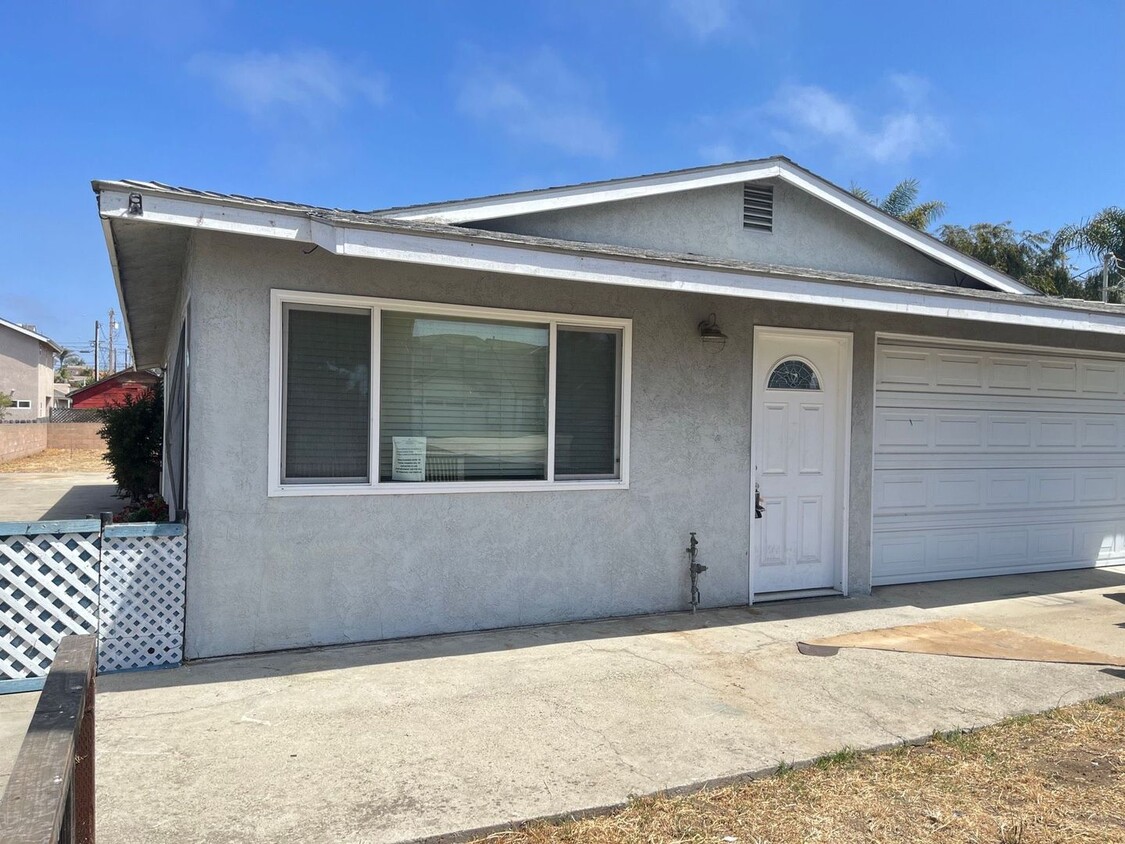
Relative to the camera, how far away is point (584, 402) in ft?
22.6

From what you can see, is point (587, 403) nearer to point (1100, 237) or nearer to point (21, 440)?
point (1100, 237)

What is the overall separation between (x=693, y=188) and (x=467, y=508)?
144 inches

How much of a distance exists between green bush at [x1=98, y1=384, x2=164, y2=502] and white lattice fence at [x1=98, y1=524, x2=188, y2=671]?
7.63 m

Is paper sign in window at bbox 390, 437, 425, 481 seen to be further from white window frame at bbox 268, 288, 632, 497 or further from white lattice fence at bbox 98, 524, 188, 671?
white lattice fence at bbox 98, 524, 188, 671

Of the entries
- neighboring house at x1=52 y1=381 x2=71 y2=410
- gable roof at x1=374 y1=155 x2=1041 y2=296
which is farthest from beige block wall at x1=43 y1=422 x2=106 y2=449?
gable roof at x1=374 y1=155 x2=1041 y2=296

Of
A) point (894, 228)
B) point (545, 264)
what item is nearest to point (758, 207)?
point (894, 228)

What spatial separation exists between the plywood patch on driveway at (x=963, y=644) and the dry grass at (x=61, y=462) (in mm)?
22318

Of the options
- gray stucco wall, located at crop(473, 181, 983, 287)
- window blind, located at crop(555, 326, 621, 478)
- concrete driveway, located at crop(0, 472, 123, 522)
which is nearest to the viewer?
window blind, located at crop(555, 326, 621, 478)

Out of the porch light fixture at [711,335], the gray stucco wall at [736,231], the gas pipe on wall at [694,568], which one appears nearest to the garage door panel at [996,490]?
the gray stucco wall at [736,231]

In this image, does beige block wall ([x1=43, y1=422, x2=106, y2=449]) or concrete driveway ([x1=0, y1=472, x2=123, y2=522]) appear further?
beige block wall ([x1=43, y1=422, x2=106, y2=449])

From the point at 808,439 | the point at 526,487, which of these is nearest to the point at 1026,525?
the point at 808,439

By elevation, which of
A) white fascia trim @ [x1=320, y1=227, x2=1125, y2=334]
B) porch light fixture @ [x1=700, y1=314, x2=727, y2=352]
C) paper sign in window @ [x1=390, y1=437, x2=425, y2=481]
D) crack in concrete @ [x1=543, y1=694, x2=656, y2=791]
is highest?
white fascia trim @ [x1=320, y1=227, x2=1125, y2=334]

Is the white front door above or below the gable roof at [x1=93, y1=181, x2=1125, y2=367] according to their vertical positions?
below

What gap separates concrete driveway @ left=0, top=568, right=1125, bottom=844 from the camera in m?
3.62
